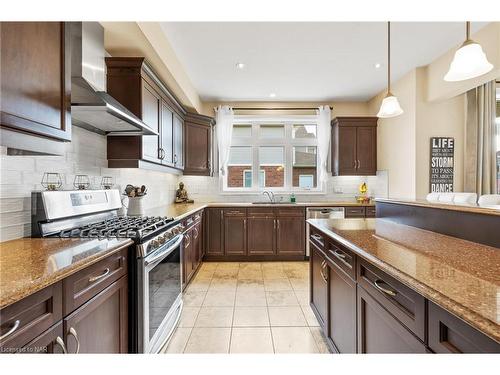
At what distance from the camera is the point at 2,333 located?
767mm

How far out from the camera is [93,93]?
160 centimetres

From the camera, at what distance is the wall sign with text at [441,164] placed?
11.7 feet

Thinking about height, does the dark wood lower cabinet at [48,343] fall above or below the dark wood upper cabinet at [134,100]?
below

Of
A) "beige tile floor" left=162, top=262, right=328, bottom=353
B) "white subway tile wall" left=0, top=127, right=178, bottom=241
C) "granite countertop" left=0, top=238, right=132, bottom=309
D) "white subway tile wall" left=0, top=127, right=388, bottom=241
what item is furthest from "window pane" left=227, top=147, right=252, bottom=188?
"granite countertop" left=0, top=238, right=132, bottom=309

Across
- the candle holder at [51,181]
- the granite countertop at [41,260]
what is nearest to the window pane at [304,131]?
the candle holder at [51,181]

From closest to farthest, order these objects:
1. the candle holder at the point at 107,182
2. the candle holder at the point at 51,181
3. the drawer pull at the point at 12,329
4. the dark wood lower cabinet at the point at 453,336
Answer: the dark wood lower cabinet at the point at 453,336, the drawer pull at the point at 12,329, the candle holder at the point at 51,181, the candle holder at the point at 107,182

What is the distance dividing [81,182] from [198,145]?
95.8 inches

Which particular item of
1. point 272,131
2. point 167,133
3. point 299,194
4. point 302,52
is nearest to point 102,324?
point 167,133

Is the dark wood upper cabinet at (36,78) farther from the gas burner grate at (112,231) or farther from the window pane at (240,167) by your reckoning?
the window pane at (240,167)

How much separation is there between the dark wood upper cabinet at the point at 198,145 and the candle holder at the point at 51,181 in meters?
2.44

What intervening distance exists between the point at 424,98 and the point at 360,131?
117cm

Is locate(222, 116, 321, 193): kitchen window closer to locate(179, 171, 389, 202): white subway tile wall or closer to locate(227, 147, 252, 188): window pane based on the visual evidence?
locate(227, 147, 252, 188): window pane
